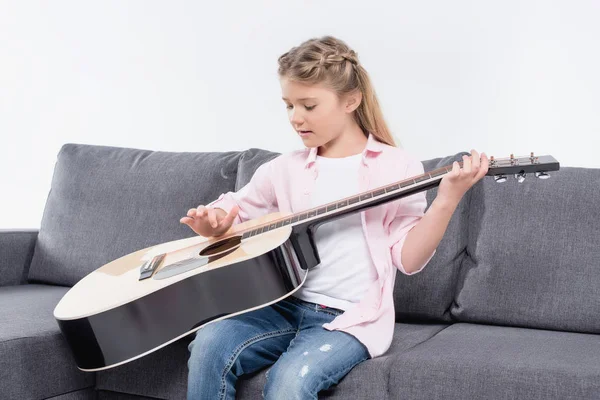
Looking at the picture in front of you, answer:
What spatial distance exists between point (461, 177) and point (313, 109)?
1.27 feet

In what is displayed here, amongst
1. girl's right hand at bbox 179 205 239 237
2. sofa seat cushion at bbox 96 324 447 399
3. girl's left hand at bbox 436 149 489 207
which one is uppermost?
girl's left hand at bbox 436 149 489 207

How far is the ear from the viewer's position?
186 cm

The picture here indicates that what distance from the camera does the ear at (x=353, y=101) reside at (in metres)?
Result: 1.86

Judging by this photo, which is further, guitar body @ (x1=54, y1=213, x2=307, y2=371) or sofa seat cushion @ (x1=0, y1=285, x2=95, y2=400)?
sofa seat cushion @ (x1=0, y1=285, x2=95, y2=400)

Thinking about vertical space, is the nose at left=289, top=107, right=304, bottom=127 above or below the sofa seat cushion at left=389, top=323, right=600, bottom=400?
above

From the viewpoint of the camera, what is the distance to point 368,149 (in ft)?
6.07

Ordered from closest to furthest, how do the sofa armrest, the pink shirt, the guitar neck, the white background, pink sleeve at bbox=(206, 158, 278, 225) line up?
the guitar neck < the pink shirt < pink sleeve at bbox=(206, 158, 278, 225) < the white background < the sofa armrest

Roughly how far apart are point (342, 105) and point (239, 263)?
18.3 inches

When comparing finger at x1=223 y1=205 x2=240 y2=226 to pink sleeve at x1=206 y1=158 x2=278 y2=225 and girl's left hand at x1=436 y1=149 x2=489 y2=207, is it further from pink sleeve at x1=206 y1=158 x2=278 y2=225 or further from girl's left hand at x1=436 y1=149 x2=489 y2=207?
girl's left hand at x1=436 y1=149 x2=489 y2=207

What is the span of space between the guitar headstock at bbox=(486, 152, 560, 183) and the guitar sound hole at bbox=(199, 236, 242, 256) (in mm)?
580

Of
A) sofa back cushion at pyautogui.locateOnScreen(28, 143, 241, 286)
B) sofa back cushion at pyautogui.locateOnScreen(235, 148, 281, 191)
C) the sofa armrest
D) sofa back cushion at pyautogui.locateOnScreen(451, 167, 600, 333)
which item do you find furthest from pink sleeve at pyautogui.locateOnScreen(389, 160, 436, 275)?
the sofa armrest

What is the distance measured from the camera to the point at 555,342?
5.77 feet

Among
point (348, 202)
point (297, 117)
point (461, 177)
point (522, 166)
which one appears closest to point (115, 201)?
point (297, 117)

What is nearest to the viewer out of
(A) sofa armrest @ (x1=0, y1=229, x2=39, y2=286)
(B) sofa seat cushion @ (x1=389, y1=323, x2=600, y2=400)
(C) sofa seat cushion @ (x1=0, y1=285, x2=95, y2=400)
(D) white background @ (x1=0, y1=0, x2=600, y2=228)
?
(B) sofa seat cushion @ (x1=389, y1=323, x2=600, y2=400)
